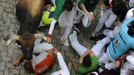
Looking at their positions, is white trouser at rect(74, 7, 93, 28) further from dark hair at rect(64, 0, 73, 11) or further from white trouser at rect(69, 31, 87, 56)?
dark hair at rect(64, 0, 73, 11)

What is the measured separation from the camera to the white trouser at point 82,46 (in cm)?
890

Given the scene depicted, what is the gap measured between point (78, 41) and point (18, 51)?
1.61 meters

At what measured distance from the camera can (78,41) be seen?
9.59 metres

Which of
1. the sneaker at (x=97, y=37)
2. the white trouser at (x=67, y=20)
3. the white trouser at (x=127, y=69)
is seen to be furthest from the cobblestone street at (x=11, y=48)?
the white trouser at (x=127, y=69)

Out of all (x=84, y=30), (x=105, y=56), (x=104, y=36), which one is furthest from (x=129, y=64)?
(x=84, y=30)

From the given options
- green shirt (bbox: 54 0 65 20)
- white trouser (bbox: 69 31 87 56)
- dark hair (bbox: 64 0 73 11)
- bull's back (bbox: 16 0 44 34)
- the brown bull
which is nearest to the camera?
the brown bull

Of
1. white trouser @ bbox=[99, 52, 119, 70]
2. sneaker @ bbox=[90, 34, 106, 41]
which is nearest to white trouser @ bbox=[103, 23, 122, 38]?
sneaker @ bbox=[90, 34, 106, 41]

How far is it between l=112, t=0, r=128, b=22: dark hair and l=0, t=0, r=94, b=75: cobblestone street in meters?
1.45

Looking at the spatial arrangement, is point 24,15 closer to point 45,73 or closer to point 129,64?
point 45,73

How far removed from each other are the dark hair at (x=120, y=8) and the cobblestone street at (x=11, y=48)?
4.76ft

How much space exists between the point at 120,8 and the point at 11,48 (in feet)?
9.56

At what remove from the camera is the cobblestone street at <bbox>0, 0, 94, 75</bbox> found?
8.80 meters

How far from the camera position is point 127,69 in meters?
7.98

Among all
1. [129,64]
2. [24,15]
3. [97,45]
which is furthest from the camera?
[97,45]
